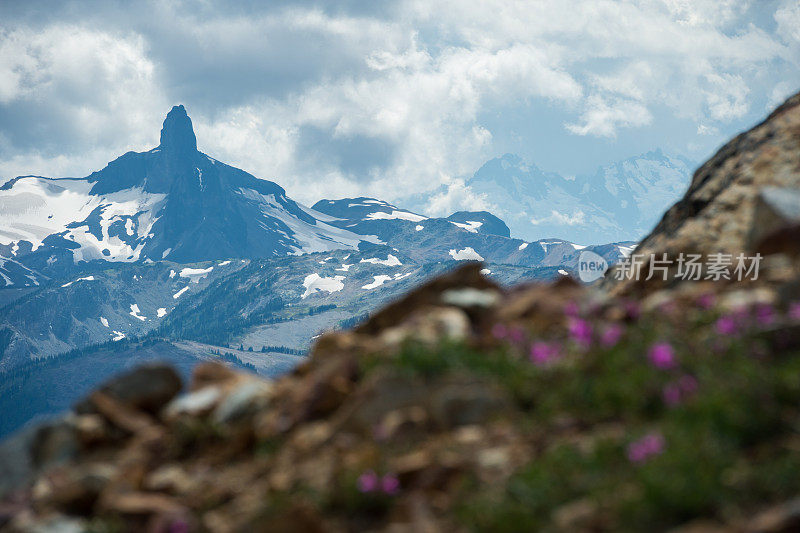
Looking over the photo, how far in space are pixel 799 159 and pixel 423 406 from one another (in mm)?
11713

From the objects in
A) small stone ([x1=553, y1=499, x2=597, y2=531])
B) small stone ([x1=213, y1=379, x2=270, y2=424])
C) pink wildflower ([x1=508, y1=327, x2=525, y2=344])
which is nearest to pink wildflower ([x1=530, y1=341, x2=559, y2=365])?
pink wildflower ([x1=508, y1=327, x2=525, y2=344])

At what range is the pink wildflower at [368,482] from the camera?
7.89 meters

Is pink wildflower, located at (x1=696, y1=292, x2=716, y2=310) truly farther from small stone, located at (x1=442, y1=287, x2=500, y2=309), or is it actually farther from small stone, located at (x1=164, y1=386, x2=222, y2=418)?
small stone, located at (x1=164, y1=386, x2=222, y2=418)

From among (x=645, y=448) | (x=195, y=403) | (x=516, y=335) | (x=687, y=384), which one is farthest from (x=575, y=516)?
(x=195, y=403)

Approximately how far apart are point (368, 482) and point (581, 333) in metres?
4.05

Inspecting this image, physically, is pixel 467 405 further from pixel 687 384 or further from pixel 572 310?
pixel 572 310

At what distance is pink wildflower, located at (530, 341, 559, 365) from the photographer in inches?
376

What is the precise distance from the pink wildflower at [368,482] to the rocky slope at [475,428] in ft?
0.06

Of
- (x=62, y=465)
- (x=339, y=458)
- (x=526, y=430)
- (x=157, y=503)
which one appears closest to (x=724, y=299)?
(x=526, y=430)

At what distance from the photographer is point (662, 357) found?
8719mm

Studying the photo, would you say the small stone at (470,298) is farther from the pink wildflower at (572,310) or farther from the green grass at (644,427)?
the green grass at (644,427)

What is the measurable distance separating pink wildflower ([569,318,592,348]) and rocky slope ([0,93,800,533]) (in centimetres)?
5

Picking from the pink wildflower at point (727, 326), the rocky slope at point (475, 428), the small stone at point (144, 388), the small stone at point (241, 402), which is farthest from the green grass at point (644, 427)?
the small stone at point (144, 388)

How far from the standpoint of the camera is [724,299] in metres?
11.0
